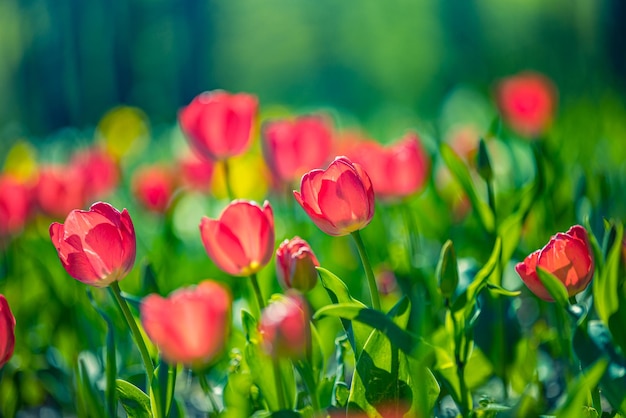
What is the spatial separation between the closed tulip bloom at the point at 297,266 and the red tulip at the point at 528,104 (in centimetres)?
124

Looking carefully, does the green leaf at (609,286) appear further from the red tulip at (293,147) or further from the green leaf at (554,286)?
the red tulip at (293,147)

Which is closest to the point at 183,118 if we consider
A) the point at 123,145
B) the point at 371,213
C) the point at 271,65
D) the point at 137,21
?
the point at 371,213

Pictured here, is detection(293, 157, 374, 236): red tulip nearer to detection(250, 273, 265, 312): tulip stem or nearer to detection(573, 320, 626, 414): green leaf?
detection(250, 273, 265, 312): tulip stem

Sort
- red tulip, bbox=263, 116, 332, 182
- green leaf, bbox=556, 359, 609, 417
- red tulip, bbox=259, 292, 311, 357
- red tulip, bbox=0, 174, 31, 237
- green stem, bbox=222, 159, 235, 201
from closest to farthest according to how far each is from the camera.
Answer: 1. green leaf, bbox=556, 359, 609, 417
2. red tulip, bbox=259, 292, 311, 357
3. green stem, bbox=222, 159, 235, 201
4. red tulip, bbox=263, 116, 332, 182
5. red tulip, bbox=0, 174, 31, 237

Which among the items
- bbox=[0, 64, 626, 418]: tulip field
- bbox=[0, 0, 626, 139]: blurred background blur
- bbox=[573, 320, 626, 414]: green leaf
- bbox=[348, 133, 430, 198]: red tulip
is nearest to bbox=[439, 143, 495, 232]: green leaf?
bbox=[0, 64, 626, 418]: tulip field

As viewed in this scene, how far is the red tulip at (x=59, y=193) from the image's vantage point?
1.53 meters

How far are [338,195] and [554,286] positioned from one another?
0.76 ft

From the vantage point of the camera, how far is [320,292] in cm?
131

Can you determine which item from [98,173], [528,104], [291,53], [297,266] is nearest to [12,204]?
[98,173]

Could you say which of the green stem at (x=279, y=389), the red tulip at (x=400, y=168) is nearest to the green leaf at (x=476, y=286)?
the green stem at (x=279, y=389)

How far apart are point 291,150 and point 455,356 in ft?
2.04

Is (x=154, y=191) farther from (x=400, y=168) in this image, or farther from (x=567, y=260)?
(x=567, y=260)

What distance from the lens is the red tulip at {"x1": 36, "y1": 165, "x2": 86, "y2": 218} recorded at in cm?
153

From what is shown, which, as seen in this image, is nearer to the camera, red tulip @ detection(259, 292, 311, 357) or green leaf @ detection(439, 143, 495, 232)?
red tulip @ detection(259, 292, 311, 357)
